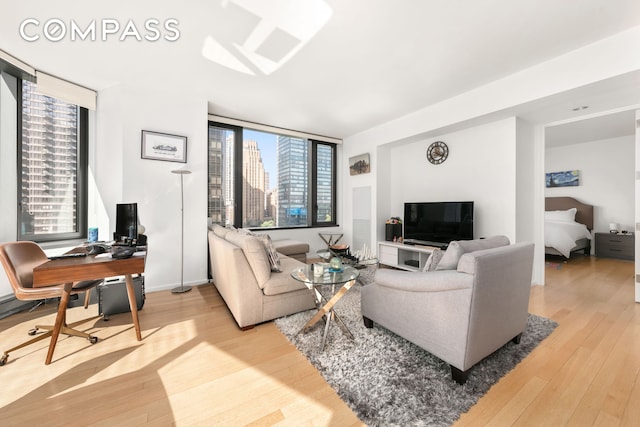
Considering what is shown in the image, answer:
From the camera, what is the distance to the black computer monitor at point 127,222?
8.41 ft

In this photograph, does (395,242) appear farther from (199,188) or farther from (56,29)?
(56,29)

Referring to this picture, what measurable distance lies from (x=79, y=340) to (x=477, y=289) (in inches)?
120

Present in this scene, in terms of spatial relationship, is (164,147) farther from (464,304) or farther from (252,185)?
(464,304)

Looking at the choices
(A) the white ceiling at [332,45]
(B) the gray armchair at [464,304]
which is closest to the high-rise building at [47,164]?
(A) the white ceiling at [332,45]

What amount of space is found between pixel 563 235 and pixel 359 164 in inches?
162

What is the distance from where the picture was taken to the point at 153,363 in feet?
5.95

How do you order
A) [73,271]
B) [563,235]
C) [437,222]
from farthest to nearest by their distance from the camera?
[563,235]
[437,222]
[73,271]

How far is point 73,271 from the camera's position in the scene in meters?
1.82

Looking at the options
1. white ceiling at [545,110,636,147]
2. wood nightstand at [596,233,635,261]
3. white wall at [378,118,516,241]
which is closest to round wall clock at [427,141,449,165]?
white wall at [378,118,516,241]

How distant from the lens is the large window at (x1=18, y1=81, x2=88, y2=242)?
9.50 ft

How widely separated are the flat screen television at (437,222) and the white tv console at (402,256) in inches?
7.4

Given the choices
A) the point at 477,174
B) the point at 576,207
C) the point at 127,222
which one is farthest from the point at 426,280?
the point at 576,207

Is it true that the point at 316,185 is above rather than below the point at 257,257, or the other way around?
above

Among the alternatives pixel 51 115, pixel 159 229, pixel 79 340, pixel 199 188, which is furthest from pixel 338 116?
pixel 79 340
